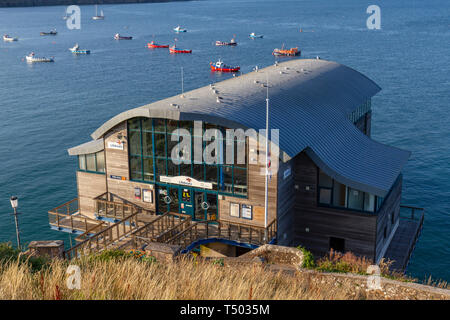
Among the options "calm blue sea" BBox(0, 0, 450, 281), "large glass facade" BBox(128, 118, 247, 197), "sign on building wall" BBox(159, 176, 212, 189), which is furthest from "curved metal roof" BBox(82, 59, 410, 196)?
"calm blue sea" BBox(0, 0, 450, 281)

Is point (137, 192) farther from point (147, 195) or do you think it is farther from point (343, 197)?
point (343, 197)

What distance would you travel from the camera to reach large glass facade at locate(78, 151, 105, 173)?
124 feet

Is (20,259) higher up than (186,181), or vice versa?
(20,259)

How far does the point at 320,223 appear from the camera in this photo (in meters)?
34.3

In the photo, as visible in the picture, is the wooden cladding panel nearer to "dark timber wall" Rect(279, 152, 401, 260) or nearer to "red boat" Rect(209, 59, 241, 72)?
"dark timber wall" Rect(279, 152, 401, 260)

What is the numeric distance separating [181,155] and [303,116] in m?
9.94

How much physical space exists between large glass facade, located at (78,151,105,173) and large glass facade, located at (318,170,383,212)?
16644mm

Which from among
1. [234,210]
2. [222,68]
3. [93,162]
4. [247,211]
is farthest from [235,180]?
[222,68]

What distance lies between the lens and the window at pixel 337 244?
34.3 meters

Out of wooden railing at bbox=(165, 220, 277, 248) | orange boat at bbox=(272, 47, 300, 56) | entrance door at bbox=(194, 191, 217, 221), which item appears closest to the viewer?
wooden railing at bbox=(165, 220, 277, 248)

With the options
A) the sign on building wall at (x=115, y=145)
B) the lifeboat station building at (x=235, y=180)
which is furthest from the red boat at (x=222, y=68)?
the sign on building wall at (x=115, y=145)

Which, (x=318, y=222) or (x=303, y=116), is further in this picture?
(x=303, y=116)

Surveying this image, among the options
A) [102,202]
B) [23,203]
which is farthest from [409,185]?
[23,203]

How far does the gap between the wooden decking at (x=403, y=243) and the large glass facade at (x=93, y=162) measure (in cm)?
2309
